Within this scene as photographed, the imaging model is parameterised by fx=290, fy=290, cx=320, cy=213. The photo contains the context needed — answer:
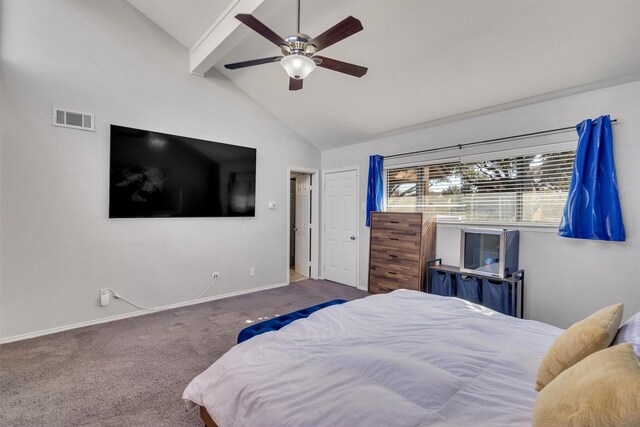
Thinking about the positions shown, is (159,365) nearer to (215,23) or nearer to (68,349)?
(68,349)

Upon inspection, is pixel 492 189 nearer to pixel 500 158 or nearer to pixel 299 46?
pixel 500 158

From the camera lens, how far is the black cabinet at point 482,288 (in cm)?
302

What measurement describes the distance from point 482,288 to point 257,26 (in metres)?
3.27

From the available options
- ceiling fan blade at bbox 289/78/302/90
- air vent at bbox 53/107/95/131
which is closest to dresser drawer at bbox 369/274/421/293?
ceiling fan blade at bbox 289/78/302/90

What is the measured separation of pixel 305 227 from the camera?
18.9ft

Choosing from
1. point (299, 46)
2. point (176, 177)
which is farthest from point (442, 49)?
point (176, 177)

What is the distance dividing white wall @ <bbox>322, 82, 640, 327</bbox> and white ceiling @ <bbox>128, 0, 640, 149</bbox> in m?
0.20

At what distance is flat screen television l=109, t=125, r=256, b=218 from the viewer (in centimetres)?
346

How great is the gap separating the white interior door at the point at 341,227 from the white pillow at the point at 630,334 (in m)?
3.79

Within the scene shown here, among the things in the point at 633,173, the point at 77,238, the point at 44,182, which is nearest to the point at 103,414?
the point at 77,238

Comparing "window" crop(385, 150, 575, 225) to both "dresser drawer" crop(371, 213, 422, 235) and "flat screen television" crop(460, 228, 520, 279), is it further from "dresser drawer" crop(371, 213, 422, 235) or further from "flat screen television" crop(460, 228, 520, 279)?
"dresser drawer" crop(371, 213, 422, 235)

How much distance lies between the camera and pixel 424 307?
6.81 ft

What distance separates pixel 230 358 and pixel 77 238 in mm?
2877

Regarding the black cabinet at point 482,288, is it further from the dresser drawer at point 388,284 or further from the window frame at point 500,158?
the window frame at point 500,158
